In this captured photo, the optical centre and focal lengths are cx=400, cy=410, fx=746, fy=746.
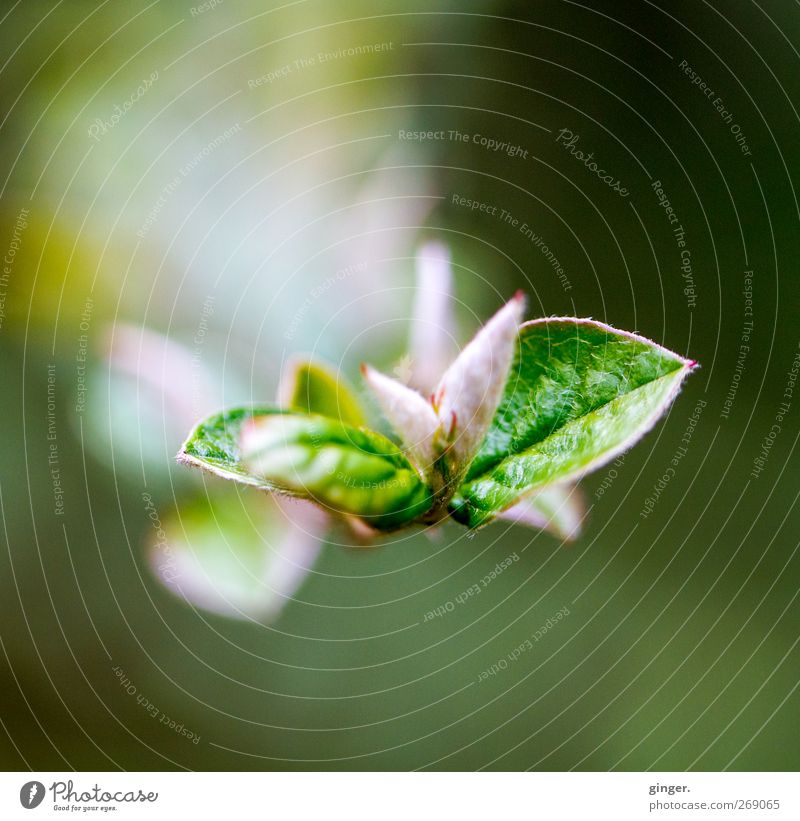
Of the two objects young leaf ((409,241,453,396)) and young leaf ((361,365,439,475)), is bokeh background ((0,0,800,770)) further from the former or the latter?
young leaf ((361,365,439,475))

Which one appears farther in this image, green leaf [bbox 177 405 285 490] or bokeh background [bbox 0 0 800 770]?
bokeh background [bbox 0 0 800 770]

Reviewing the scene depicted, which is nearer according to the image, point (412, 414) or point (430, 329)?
point (412, 414)

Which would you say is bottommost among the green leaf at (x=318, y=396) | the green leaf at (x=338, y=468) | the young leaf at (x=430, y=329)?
the green leaf at (x=338, y=468)

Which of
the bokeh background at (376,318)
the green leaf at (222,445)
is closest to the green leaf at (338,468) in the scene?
the green leaf at (222,445)

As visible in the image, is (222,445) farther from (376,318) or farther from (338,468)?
(376,318)

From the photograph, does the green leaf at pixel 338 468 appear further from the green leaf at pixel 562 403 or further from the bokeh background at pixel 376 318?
the bokeh background at pixel 376 318

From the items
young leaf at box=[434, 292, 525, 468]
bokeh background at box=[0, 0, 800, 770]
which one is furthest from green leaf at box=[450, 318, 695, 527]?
bokeh background at box=[0, 0, 800, 770]

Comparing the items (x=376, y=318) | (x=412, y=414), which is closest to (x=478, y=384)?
(x=412, y=414)
